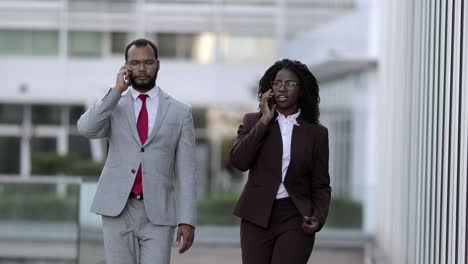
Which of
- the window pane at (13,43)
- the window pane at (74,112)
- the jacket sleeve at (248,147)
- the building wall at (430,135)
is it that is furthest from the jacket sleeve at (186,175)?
the window pane at (74,112)

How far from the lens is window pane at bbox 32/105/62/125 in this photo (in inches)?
1402

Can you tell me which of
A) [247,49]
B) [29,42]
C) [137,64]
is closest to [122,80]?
[137,64]

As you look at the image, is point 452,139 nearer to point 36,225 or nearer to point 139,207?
point 139,207

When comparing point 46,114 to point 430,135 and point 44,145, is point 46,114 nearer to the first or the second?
point 44,145

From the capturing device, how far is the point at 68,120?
118ft

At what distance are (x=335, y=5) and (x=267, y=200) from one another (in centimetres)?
2503

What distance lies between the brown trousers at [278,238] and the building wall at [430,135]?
1.21m

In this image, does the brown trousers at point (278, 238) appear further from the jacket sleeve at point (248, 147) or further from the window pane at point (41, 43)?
the window pane at point (41, 43)

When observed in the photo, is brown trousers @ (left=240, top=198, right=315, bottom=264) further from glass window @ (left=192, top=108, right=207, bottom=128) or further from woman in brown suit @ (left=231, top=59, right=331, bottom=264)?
glass window @ (left=192, top=108, right=207, bottom=128)

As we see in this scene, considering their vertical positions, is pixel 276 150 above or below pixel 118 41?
below

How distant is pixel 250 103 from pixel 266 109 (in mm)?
28626

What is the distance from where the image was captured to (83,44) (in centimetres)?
3512

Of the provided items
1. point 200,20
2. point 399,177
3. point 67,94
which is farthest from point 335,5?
point 399,177

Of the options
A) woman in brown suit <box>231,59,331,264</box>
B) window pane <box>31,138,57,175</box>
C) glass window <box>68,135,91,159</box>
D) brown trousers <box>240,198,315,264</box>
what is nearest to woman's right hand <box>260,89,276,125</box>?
woman in brown suit <box>231,59,331,264</box>
